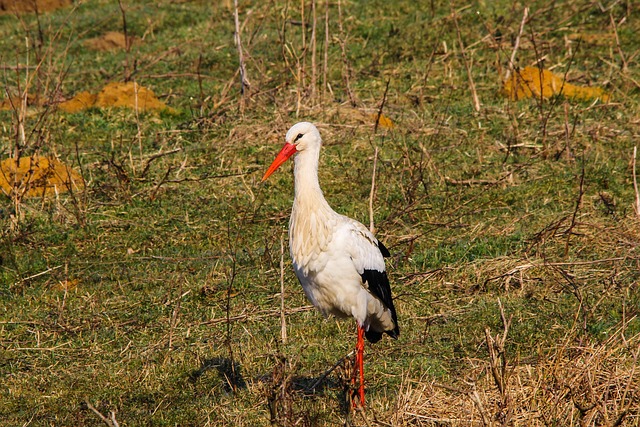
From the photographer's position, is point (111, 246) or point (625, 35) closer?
point (111, 246)

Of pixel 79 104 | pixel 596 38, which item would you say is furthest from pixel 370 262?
pixel 596 38

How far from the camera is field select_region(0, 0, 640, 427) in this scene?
557 cm

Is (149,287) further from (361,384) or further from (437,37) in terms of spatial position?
(437,37)

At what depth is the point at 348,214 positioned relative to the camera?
28.7 ft

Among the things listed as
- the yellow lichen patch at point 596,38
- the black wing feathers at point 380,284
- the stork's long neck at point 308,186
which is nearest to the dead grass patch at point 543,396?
the black wing feathers at point 380,284

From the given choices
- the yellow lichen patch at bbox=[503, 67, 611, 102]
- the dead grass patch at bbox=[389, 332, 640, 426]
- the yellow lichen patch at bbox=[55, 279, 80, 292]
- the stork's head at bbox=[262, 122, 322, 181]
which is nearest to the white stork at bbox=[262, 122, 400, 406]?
the stork's head at bbox=[262, 122, 322, 181]

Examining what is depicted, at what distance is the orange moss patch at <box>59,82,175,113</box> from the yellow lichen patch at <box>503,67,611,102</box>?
405cm

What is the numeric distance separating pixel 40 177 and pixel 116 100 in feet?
8.47

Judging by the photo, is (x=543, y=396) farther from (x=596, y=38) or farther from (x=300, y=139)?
(x=596, y=38)

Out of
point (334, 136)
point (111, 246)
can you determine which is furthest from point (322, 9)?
→ point (111, 246)

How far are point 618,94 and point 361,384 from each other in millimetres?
7022

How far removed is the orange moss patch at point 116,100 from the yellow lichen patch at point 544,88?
13.3 feet

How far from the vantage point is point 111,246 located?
843cm

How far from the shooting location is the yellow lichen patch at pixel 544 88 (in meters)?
11.2
